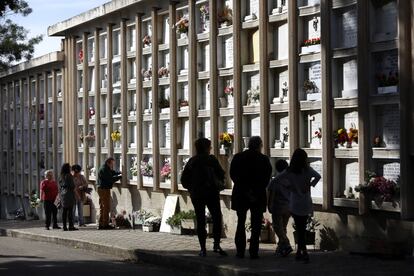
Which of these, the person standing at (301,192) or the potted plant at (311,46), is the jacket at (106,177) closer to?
the potted plant at (311,46)

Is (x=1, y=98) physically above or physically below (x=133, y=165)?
above

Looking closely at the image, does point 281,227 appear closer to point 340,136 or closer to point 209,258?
point 209,258

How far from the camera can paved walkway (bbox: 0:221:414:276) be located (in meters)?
12.0

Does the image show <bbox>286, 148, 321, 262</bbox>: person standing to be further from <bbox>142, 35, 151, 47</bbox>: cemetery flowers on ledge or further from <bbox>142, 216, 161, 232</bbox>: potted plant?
<bbox>142, 35, 151, 47</bbox>: cemetery flowers on ledge

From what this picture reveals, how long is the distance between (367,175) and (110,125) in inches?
394

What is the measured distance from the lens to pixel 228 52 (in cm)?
1734

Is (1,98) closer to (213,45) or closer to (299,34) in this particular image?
(213,45)

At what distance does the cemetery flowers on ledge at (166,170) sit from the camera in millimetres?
19756

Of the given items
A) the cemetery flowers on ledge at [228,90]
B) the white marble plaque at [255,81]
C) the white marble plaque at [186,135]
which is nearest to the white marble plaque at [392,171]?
the white marble plaque at [255,81]

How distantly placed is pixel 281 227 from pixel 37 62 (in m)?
15.3

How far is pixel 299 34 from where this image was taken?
1513 centimetres

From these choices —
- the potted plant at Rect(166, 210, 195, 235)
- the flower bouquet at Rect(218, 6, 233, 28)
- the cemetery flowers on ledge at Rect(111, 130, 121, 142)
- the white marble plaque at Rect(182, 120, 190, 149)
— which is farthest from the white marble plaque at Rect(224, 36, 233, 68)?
the cemetery flowers on ledge at Rect(111, 130, 121, 142)

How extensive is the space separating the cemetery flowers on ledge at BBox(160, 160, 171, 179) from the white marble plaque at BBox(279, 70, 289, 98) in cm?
461

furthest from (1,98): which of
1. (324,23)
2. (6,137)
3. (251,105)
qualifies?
(324,23)
